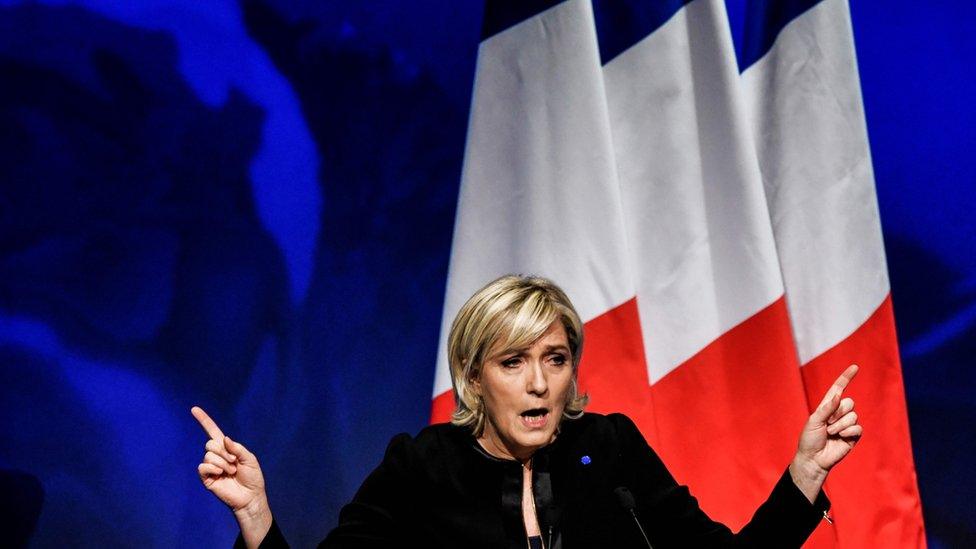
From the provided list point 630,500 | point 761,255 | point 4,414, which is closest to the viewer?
point 630,500

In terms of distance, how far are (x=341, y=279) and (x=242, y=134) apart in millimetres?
435

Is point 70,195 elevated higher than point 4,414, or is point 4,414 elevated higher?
point 70,195

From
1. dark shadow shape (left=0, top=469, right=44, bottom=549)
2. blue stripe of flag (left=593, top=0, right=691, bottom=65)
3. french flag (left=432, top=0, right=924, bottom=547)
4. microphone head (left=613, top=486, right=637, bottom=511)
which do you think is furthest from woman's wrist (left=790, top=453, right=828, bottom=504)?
dark shadow shape (left=0, top=469, right=44, bottom=549)

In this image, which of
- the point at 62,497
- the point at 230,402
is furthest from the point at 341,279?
the point at 62,497

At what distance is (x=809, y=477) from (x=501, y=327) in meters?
0.62

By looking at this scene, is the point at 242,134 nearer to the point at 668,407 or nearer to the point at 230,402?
the point at 230,402

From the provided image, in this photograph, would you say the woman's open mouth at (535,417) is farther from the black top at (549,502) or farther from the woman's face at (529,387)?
the black top at (549,502)

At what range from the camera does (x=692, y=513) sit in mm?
1956

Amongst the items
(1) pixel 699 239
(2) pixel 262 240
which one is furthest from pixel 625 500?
(2) pixel 262 240

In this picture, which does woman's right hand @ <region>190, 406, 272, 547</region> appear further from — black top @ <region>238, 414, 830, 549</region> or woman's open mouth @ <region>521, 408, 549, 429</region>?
woman's open mouth @ <region>521, 408, 549, 429</region>

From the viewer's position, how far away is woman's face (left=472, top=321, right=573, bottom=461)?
1872mm

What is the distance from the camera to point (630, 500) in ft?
5.58

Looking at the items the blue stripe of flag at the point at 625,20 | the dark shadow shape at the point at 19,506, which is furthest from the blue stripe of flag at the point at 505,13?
the dark shadow shape at the point at 19,506

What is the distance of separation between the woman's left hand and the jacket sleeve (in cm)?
2
